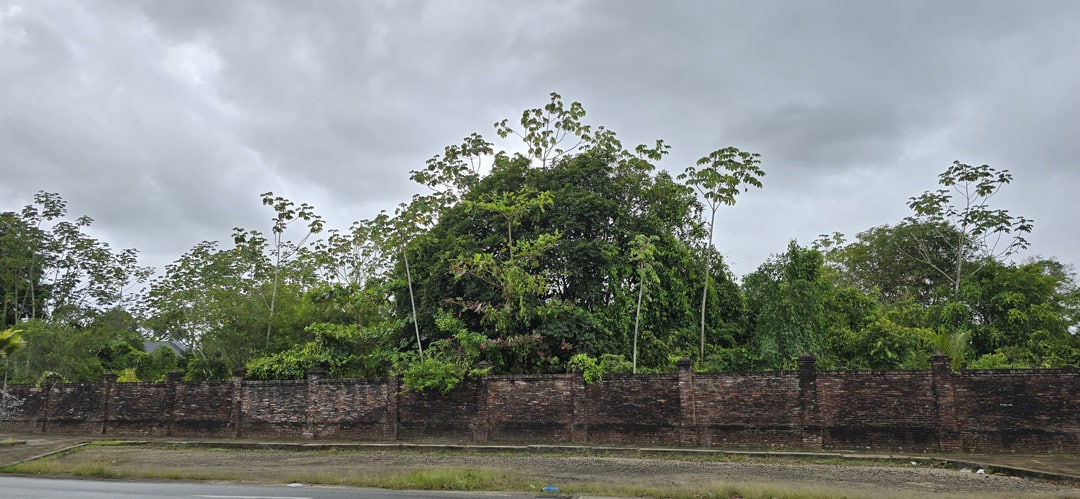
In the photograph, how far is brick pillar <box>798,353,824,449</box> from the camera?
49.5 feet

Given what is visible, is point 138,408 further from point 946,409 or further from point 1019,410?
point 1019,410

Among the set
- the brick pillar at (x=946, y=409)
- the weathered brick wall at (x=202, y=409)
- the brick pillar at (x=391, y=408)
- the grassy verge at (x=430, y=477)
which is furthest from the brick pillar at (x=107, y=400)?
the brick pillar at (x=946, y=409)

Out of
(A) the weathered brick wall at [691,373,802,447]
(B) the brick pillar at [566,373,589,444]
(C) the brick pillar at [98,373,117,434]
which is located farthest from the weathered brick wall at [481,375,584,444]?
(C) the brick pillar at [98,373,117,434]

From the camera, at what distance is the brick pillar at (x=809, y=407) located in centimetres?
1510

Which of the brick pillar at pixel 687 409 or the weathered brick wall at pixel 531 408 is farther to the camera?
the weathered brick wall at pixel 531 408

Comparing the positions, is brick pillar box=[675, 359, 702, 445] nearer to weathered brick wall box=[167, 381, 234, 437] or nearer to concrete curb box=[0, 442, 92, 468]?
weathered brick wall box=[167, 381, 234, 437]

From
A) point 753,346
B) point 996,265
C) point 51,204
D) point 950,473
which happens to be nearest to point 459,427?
point 753,346

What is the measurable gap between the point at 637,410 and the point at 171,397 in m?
14.8

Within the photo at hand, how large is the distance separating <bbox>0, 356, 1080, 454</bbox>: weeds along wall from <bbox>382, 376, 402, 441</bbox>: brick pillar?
29mm

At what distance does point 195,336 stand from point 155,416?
315 inches

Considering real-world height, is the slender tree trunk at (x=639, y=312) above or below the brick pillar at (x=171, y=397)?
above

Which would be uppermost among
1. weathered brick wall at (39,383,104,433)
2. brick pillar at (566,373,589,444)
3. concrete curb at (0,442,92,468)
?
brick pillar at (566,373,589,444)

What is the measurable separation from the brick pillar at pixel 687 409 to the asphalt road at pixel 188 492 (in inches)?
288

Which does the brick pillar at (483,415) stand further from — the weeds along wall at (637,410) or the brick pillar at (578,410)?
the brick pillar at (578,410)
